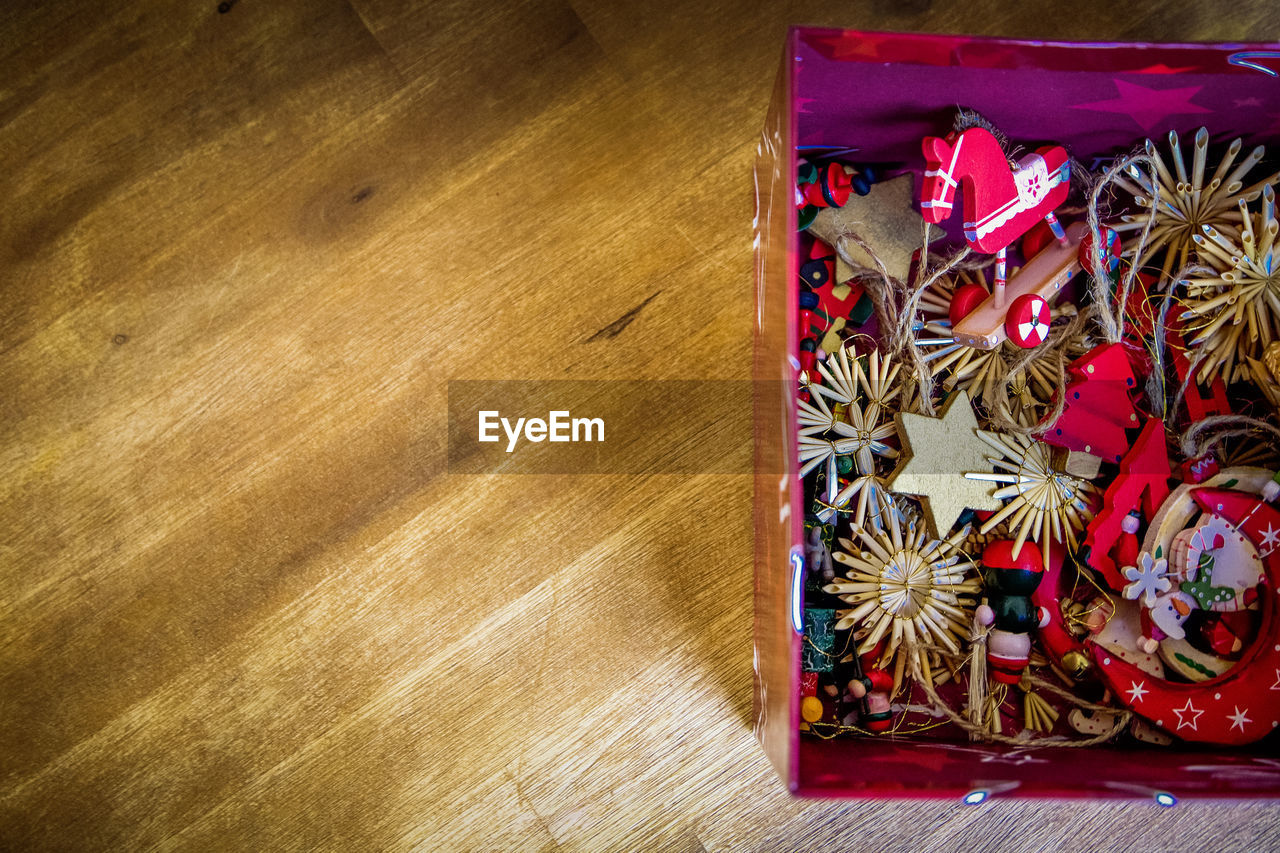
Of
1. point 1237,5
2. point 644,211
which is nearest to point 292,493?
point 644,211

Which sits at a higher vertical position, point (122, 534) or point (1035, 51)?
point (1035, 51)

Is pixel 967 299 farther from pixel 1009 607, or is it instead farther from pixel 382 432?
pixel 382 432

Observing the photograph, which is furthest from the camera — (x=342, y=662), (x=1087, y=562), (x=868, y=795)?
(x=342, y=662)

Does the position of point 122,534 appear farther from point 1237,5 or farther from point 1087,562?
point 1237,5
